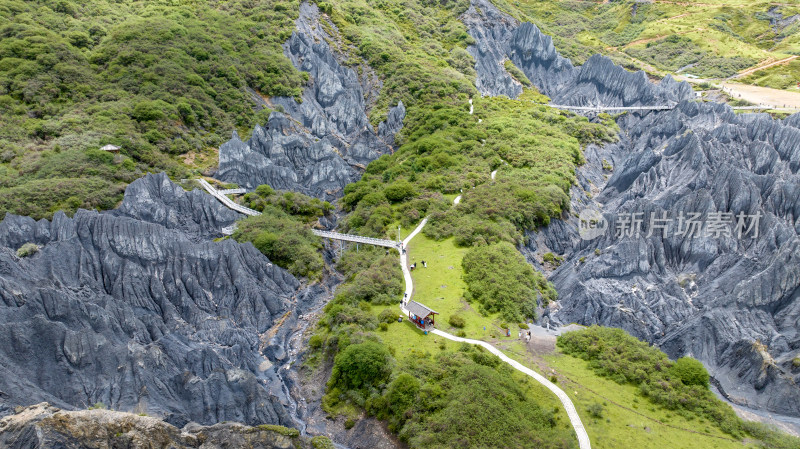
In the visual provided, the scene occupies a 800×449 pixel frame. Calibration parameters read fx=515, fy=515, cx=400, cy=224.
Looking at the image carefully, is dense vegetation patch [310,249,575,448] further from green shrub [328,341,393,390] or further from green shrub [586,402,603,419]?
green shrub [586,402,603,419]

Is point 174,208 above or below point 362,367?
below

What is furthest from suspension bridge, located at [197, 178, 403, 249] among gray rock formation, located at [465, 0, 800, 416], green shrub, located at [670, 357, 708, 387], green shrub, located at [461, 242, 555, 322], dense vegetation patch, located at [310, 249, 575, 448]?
green shrub, located at [670, 357, 708, 387]

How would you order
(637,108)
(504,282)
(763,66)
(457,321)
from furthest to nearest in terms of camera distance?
(763,66) < (637,108) < (504,282) < (457,321)

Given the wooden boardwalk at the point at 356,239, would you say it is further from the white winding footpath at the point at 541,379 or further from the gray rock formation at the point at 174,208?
the gray rock formation at the point at 174,208

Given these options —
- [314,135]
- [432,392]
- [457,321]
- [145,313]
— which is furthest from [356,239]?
[314,135]

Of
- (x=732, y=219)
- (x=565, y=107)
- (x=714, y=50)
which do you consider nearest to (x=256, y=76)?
(x=565, y=107)
